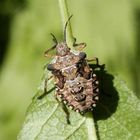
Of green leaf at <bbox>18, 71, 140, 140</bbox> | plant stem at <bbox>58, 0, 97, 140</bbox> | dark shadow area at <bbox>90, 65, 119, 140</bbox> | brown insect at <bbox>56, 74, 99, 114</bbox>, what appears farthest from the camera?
brown insect at <bbox>56, 74, 99, 114</bbox>

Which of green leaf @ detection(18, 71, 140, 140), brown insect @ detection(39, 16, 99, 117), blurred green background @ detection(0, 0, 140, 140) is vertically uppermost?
brown insect @ detection(39, 16, 99, 117)

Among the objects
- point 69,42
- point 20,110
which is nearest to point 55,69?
point 69,42

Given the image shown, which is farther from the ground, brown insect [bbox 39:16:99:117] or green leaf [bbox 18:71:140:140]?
brown insect [bbox 39:16:99:117]

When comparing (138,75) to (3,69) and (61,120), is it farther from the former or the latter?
(61,120)

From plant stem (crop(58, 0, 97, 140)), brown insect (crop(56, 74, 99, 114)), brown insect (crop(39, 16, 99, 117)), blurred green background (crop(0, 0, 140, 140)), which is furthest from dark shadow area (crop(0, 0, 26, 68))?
plant stem (crop(58, 0, 97, 140))

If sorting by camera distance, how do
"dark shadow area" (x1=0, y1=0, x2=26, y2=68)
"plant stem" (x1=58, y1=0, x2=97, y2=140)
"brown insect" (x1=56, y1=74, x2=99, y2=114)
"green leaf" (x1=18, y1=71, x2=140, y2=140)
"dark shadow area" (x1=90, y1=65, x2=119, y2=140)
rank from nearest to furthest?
1. "plant stem" (x1=58, y1=0, x2=97, y2=140)
2. "green leaf" (x1=18, y1=71, x2=140, y2=140)
3. "dark shadow area" (x1=90, y1=65, x2=119, y2=140)
4. "brown insect" (x1=56, y1=74, x2=99, y2=114)
5. "dark shadow area" (x1=0, y1=0, x2=26, y2=68)

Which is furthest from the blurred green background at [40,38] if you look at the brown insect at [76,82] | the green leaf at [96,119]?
the green leaf at [96,119]

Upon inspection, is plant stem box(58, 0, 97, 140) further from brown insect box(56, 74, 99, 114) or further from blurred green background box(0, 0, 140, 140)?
blurred green background box(0, 0, 140, 140)
